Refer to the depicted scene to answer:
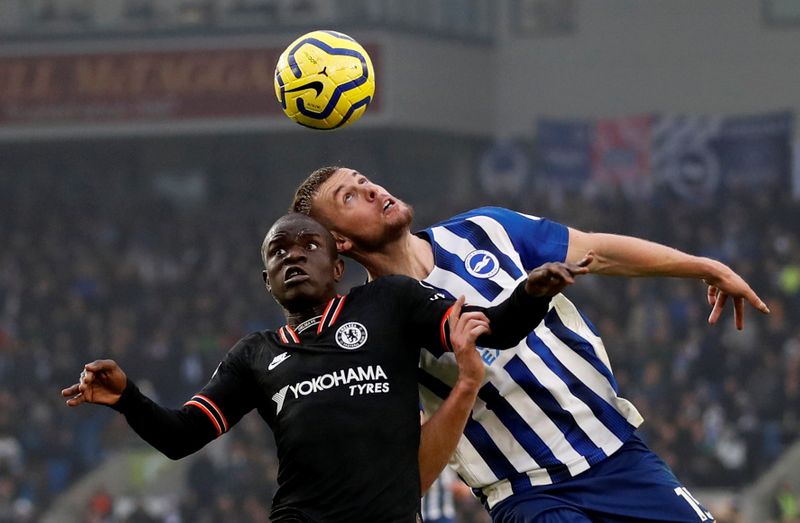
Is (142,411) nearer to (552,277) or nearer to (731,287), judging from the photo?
(552,277)

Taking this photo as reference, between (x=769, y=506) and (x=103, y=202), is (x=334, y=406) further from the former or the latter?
(x=103, y=202)

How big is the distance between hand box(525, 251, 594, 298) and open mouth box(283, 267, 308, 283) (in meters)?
0.80

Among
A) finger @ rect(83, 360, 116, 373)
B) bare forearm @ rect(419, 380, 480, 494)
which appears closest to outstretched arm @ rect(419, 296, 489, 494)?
bare forearm @ rect(419, 380, 480, 494)

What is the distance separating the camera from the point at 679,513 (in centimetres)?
542

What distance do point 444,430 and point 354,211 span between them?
2.86ft

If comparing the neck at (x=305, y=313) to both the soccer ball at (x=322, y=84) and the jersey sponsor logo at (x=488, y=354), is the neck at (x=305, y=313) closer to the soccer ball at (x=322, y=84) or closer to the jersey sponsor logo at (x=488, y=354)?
the jersey sponsor logo at (x=488, y=354)

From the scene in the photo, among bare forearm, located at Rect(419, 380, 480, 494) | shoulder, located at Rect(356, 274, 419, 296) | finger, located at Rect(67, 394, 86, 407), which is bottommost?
bare forearm, located at Rect(419, 380, 480, 494)

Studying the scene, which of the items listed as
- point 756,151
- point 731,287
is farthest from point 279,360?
point 756,151

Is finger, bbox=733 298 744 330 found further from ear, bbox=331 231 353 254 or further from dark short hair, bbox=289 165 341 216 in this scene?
dark short hair, bbox=289 165 341 216

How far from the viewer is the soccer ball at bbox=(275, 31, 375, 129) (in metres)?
6.04

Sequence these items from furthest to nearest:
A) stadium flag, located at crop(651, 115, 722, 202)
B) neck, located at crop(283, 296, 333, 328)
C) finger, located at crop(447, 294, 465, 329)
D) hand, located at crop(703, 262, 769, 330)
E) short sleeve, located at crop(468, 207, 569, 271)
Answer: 1. stadium flag, located at crop(651, 115, 722, 202)
2. short sleeve, located at crop(468, 207, 569, 271)
3. hand, located at crop(703, 262, 769, 330)
4. neck, located at crop(283, 296, 333, 328)
5. finger, located at crop(447, 294, 465, 329)

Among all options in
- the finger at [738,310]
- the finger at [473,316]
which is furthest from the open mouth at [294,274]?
the finger at [738,310]

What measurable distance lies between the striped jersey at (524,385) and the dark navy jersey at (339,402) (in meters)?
0.40

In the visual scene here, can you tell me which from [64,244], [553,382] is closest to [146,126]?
[64,244]
